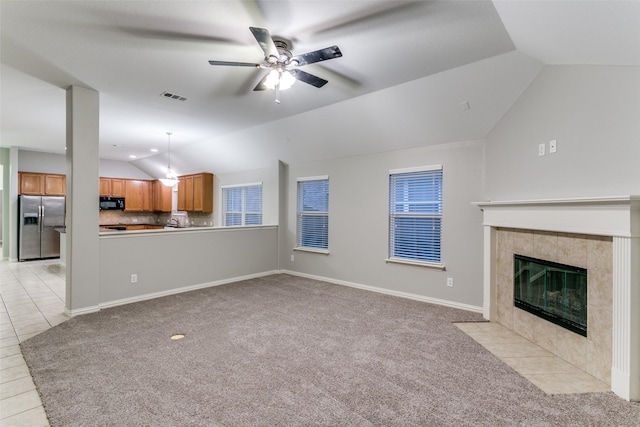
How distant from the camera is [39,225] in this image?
302 inches

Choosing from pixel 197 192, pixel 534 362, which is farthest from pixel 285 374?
Answer: pixel 197 192

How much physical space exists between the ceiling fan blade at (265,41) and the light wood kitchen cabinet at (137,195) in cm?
886

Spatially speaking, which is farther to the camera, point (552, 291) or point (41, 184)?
point (41, 184)

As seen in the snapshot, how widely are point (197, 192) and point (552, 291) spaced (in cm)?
780

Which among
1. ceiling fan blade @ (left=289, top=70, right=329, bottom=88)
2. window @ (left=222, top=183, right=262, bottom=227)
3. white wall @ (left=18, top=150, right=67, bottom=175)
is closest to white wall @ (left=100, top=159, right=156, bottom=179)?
white wall @ (left=18, top=150, right=67, bottom=175)

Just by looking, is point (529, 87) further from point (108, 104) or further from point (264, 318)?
point (108, 104)

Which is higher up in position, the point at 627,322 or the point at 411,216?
the point at 411,216

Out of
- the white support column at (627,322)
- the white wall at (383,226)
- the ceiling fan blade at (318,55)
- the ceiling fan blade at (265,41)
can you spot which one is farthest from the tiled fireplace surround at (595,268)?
the ceiling fan blade at (265,41)

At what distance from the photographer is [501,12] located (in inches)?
89.0

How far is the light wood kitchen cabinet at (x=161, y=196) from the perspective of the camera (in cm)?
933

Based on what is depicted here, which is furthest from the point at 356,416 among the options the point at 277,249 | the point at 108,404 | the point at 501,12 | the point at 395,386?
the point at 277,249

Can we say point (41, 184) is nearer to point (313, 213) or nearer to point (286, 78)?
point (313, 213)

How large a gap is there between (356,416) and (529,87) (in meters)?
3.63

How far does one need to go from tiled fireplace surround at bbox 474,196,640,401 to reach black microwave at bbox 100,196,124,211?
9.97 meters
